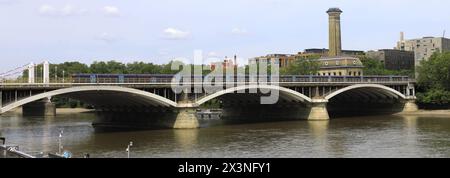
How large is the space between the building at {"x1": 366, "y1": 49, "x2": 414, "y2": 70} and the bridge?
3039 inches

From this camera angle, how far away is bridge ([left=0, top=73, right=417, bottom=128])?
50.3 m

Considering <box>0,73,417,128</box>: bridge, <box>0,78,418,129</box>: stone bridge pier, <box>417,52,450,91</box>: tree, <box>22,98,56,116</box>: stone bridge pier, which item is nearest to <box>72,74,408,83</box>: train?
<box>0,73,417,128</box>: bridge

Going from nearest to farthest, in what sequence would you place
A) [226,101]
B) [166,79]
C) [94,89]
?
1. [94,89]
2. [166,79]
3. [226,101]

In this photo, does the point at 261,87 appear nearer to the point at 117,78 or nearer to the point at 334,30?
the point at 117,78

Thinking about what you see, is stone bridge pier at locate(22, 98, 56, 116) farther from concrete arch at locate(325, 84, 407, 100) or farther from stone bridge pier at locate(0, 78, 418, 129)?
concrete arch at locate(325, 84, 407, 100)

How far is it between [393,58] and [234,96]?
107 metres

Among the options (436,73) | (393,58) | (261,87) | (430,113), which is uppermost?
(393,58)

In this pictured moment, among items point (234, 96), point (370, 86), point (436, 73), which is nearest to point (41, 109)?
point (234, 96)

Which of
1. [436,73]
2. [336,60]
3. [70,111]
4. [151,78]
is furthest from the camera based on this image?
[336,60]

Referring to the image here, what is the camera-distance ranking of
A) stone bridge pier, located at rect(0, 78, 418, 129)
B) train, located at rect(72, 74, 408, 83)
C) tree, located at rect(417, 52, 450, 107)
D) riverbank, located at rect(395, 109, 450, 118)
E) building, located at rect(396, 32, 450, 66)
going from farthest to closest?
building, located at rect(396, 32, 450, 66)
tree, located at rect(417, 52, 450, 107)
riverbank, located at rect(395, 109, 450, 118)
train, located at rect(72, 74, 408, 83)
stone bridge pier, located at rect(0, 78, 418, 129)

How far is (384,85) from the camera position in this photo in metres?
88.0

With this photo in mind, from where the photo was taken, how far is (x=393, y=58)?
172 metres

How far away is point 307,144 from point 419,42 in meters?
156
